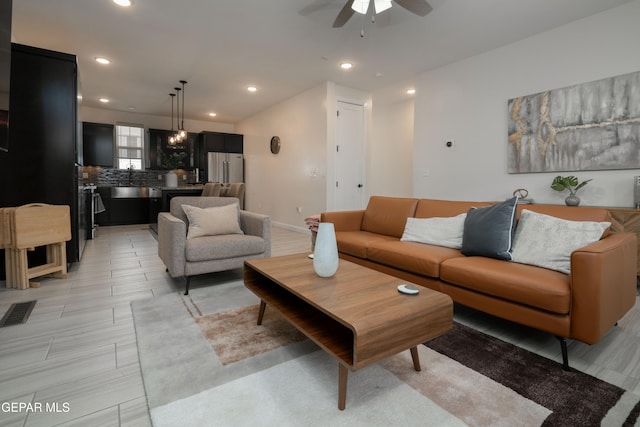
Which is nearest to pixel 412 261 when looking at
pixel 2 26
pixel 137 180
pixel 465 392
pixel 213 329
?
pixel 465 392

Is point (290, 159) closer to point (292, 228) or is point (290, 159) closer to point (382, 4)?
point (292, 228)

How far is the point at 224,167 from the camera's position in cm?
819

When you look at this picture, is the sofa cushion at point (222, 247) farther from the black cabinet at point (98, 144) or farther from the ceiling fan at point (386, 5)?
the black cabinet at point (98, 144)

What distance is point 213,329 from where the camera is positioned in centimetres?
197

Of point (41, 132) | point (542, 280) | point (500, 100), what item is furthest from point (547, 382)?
point (41, 132)

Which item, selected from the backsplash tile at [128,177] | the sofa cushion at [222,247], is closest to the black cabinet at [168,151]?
the backsplash tile at [128,177]

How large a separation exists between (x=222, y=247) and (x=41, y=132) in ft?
7.57

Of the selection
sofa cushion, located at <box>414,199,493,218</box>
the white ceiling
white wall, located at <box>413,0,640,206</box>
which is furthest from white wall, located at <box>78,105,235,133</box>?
sofa cushion, located at <box>414,199,493,218</box>

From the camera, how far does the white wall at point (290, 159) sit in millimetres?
5514

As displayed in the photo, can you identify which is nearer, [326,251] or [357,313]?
[357,313]

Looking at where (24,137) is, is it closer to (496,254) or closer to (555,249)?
(496,254)

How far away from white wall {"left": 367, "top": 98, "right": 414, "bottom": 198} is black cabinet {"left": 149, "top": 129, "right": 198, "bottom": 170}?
4.89 meters

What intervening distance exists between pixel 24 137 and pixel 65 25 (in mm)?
1444

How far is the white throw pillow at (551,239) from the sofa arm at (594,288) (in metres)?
0.18
